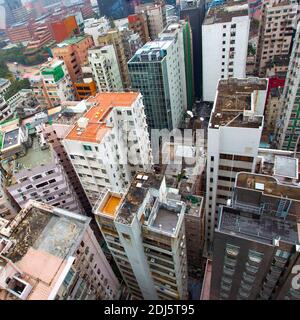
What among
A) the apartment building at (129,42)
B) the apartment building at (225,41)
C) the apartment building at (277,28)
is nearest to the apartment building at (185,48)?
the apartment building at (225,41)

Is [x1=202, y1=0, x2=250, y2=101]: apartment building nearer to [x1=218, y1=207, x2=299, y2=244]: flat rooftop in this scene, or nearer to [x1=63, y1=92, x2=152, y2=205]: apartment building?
[x1=63, y1=92, x2=152, y2=205]: apartment building

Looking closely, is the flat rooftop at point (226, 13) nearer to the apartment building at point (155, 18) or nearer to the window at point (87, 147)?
the apartment building at point (155, 18)

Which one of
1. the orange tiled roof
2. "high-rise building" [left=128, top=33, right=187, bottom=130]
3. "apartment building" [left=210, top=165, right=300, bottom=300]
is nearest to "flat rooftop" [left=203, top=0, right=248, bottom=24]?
"high-rise building" [left=128, top=33, right=187, bottom=130]

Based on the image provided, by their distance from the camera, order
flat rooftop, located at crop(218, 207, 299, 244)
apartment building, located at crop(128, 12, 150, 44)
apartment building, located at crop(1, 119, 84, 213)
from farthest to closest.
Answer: apartment building, located at crop(128, 12, 150, 44) < apartment building, located at crop(1, 119, 84, 213) < flat rooftop, located at crop(218, 207, 299, 244)

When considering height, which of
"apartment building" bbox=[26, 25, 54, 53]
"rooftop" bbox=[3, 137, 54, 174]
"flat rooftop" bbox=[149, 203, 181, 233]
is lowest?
"apartment building" bbox=[26, 25, 54, 53]
